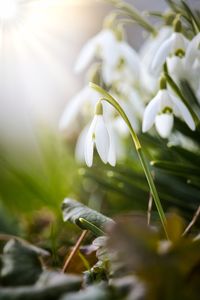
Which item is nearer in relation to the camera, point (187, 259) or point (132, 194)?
point (187, 259)

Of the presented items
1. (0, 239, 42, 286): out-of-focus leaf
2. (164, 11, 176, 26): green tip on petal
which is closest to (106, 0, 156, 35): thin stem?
(164, 11, 176, 26): green tip on petal

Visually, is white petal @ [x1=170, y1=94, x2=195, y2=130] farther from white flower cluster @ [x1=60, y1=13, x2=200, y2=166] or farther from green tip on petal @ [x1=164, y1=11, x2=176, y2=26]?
green tip on petal @ [x1=164, y1=11, x2=176, y2=26]

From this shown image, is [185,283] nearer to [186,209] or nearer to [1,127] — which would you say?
[186,209]

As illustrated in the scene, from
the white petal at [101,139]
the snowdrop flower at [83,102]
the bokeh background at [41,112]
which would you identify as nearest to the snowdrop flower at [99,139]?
the white petal at [101,139]

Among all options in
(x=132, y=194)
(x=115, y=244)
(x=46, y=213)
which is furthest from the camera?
(x=46, y=213)

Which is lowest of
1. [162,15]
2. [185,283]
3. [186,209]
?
[186,209]

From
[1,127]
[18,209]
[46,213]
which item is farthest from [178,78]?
[1,127]

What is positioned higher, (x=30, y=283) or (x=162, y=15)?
(x=162, y=15)
